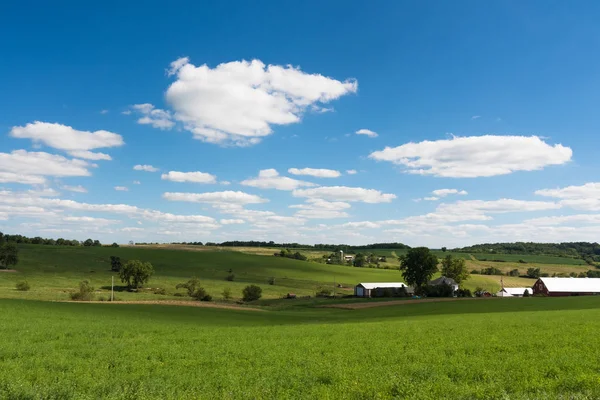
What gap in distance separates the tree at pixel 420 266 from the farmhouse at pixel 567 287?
104ft

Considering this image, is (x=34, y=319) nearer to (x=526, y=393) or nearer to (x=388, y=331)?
(x=388, y=331)

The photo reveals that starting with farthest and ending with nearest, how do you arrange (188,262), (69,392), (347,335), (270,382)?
(188,262) → (347,335) → (270,382) → (69,392)

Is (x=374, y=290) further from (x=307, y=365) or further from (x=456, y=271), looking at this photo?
(x=307, y=365)

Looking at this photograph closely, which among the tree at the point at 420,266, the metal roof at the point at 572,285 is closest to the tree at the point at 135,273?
the tree at the point at 420,266

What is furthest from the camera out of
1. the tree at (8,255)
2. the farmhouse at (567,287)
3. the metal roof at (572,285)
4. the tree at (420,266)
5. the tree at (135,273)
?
the tree at (8,255)

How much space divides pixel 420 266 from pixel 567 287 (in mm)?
42336

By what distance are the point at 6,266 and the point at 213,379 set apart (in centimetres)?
13722

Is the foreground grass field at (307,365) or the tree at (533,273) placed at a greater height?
the foreground grass field at (307,365)

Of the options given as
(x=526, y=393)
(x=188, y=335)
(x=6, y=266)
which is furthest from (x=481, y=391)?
(x=6, y=266)

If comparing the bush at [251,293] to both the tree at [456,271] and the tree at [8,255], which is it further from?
the tree at [8,255]

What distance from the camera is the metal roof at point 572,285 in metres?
122

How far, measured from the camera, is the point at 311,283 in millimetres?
147250

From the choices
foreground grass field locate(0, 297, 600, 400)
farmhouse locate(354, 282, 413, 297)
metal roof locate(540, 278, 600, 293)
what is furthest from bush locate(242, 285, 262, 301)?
metal roof locate(540, 278, 600, 293)

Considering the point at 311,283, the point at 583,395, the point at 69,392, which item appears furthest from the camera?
the point at 311,283
